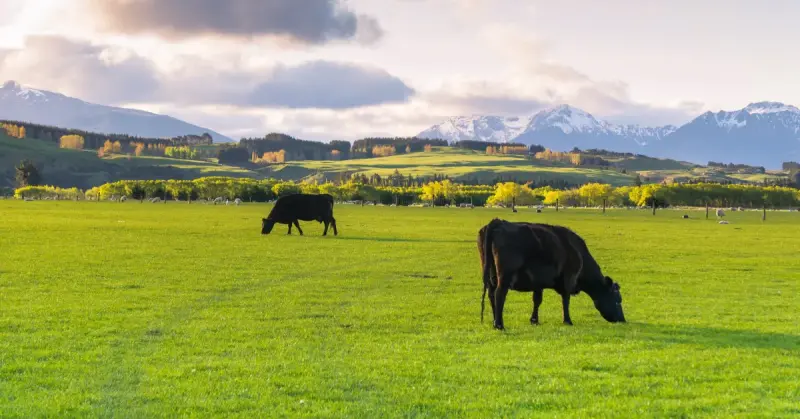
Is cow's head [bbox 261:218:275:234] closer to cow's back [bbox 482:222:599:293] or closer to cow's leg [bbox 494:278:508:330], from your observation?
cow's back [bbox 482:222:599:293]

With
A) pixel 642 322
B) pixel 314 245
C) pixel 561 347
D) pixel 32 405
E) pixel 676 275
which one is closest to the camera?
pixel 32 405

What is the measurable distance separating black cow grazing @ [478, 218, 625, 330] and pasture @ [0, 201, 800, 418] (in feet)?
2.27

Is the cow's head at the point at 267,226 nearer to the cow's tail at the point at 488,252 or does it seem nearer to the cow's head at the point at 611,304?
the cow's tail at the point at 488,252

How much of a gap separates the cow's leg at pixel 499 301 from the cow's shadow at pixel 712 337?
271cm

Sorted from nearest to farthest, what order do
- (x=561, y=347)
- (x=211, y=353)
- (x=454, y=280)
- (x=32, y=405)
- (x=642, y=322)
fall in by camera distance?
1. (x=32, y=405)
2. (x=211, y=353)
3. (x=561, y=347)
4. (x=642, y=322)
5. (x=454, y=280)

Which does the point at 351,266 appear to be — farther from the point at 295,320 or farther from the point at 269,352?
the point at 269,352

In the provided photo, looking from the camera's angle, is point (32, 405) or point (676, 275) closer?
point (32, 405)

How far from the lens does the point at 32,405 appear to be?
10.1 meters

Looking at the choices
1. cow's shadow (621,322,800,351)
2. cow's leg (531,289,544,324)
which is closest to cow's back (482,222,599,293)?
cow's leg (531,289,544,324)

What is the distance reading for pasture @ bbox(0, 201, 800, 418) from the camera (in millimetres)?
10422

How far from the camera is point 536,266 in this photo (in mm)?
16672

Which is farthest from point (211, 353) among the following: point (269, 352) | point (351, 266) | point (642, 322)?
point (351, 266)

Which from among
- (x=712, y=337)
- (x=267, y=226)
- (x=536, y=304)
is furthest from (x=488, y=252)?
(x=267, y=226)

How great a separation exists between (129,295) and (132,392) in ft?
36.7
